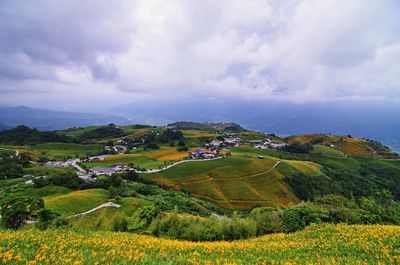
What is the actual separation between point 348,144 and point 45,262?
203 m

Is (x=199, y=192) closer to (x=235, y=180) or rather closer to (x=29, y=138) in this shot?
(x=235, y=180)

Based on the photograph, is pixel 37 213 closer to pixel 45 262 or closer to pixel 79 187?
pixel 45 262

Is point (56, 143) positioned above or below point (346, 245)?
below

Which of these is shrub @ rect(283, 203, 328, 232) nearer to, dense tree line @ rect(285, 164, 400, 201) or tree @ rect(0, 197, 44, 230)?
tree @ rect(0, 197, 44, 230)

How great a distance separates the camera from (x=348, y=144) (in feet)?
578

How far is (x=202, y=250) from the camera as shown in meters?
12.1

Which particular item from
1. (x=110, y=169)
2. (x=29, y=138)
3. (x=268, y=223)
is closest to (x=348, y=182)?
(x=110, y=169)

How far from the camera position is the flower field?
864cm

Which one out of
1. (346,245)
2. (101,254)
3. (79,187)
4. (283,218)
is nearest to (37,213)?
(101,254)

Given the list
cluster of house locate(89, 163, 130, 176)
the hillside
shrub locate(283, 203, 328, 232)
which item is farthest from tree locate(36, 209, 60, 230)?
cluster of house locate(89, 163, 130, 176)

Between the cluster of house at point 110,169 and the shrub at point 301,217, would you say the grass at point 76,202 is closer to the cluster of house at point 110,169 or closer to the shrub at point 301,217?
the cluster of house at point 110,169

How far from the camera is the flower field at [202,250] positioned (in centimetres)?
864

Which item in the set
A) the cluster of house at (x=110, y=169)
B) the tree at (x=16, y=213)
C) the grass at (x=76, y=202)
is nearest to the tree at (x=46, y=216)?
the tree at (x=16, y=213)

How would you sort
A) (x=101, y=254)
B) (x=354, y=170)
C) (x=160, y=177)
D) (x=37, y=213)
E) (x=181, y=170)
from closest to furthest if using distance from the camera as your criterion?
(x=101, y=254) → (x=37, y=213) → (x=160, y=177) → (x=181, y=170) → (x=354, y=170)
